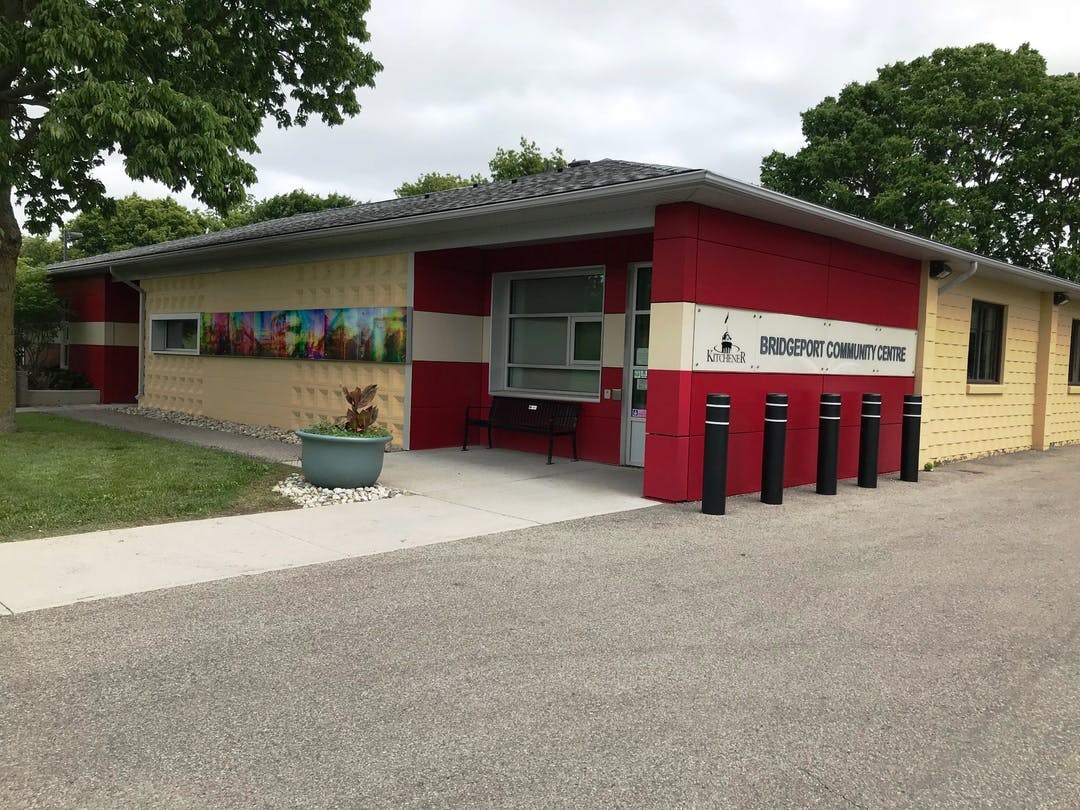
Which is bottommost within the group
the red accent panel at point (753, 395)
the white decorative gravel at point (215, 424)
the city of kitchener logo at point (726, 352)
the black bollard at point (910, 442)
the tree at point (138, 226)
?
the white decorative gravel at point (215, 424)

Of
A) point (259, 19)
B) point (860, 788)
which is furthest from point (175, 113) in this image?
point (860, 788)

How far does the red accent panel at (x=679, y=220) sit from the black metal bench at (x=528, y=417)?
11.2ft

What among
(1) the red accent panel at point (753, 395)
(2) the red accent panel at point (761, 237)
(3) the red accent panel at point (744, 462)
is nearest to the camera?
(2) the red accent panel at point (761, 237)

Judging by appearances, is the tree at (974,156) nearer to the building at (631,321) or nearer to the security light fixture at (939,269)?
the building at (631,321)

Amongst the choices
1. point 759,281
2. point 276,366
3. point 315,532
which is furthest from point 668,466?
point 276,366

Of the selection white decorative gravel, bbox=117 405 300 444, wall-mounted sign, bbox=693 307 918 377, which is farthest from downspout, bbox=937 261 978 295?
white decorative gravel, bbox=117 405 300 444

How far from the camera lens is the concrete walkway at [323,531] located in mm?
5523

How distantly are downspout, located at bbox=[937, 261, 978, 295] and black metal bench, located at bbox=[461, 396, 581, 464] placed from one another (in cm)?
585

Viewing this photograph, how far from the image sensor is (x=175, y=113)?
10.6 meters

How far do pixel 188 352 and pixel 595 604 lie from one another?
45.7ft

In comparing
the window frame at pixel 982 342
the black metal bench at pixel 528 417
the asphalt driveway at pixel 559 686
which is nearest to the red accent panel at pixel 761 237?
the black metal bench at pixel 528 417

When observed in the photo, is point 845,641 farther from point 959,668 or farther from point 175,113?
point 175,113

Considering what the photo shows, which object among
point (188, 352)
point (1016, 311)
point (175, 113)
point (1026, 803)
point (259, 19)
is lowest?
point (1026, 803)

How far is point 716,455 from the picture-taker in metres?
8.38
